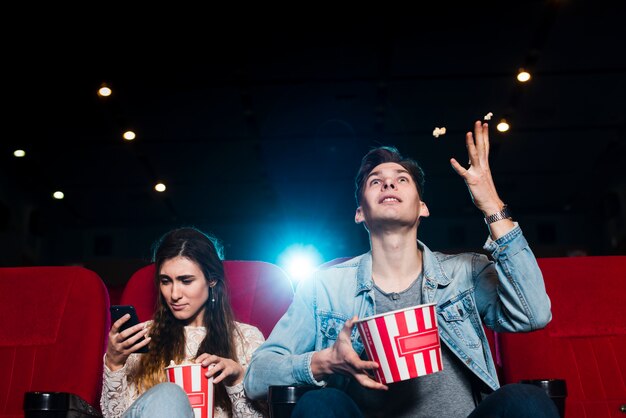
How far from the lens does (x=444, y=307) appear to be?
5.76 ft

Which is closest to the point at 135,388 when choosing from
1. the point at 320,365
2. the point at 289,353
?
the point at 289,353

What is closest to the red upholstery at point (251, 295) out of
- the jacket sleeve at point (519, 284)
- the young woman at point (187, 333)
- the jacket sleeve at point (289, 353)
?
the young woman at point (187, 333)

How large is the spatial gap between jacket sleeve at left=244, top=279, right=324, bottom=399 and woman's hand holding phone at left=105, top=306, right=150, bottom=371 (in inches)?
11.8

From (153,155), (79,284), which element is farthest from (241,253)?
(79,284)

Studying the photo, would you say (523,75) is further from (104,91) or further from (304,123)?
(104,91)

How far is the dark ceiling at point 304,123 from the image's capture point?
5539 mm

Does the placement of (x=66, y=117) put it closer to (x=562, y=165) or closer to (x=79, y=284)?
(x=79, y=284)

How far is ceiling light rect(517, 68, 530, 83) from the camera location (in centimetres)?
614

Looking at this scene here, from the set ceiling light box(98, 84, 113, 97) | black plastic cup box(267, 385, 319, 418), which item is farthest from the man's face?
ceiling light box(98, 84, 113, 97)

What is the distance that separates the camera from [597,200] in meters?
9.38

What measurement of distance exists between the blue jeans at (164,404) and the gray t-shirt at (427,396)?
410 mm

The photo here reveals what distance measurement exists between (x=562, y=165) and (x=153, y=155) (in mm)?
4585

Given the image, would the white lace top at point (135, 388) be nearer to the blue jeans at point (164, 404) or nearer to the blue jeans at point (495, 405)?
the blue jeans at point (164, 404)

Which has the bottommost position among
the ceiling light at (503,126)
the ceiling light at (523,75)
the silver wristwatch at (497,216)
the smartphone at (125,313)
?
the smartphone at (125,313)
